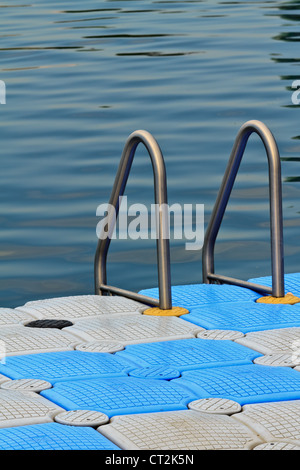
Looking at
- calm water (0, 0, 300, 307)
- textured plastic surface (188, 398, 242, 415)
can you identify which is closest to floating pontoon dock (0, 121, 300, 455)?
textured plastic surface (188, 398, 242, 415)

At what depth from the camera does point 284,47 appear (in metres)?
20.0

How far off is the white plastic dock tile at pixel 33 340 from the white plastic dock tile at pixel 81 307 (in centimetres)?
34

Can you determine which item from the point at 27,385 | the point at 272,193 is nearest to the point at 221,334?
the point at 272,193

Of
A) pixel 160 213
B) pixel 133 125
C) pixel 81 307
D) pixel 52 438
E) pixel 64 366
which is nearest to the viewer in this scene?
pixel 52 438

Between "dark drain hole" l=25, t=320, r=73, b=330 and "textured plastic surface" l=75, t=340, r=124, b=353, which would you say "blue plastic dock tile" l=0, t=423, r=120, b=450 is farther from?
"dark drain hole" l=25, t=320, r=73, b=330

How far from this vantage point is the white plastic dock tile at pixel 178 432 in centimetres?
384

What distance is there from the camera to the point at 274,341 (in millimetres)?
5121

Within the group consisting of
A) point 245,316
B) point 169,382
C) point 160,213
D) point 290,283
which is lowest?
point 290,283

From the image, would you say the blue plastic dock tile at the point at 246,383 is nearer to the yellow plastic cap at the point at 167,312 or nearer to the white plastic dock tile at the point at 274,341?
the white plastic dock tile at the point at 274,341

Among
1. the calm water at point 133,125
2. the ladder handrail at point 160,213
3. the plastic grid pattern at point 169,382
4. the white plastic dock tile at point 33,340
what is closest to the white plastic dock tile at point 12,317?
the plastic grid pattern at point 169,382

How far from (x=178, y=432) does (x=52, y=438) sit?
0.46 metres

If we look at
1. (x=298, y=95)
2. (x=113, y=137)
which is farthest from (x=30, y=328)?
(x=298, y=95)

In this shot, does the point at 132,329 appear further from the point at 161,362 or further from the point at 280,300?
the point at 280,300
